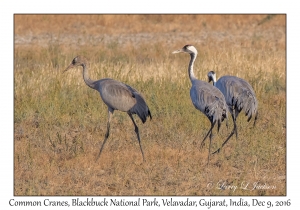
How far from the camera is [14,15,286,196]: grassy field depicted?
7.56 m

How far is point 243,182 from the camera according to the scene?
24.6 ft

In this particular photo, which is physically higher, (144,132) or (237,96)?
(237,96)

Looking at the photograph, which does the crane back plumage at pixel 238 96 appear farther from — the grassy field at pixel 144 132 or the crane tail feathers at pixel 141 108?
the crane tail feathers at pixel 141 108

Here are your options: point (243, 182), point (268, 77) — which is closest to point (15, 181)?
point (243, 182)

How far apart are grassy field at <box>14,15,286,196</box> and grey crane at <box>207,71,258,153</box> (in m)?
0.34

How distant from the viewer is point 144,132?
9.52 metres

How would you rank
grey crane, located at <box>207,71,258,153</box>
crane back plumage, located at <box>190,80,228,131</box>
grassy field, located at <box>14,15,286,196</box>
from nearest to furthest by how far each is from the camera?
grassy field, located at <box>14,15,286,196</box> → crane back plumage, located at <box>190,80,228,131</box> → grey crane, located at <box>207,71,258,153</box>

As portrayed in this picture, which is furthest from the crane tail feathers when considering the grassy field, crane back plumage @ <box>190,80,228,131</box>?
crane back plumage @ <box>190,80,228,131</box>

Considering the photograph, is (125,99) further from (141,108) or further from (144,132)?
(144,132)

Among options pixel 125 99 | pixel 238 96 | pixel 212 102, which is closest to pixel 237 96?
pixel 238 96

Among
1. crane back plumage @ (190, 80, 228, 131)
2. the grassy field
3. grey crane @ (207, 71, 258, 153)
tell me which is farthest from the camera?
grey crane @ (207, 71, 258, 153)

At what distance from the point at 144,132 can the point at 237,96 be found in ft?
4.38

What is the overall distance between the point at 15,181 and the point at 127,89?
70.6 inches

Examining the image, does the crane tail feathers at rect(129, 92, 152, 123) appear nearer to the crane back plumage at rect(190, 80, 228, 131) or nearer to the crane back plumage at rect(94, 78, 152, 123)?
the crane back plumage at rect(94, 78, 152, 123)
